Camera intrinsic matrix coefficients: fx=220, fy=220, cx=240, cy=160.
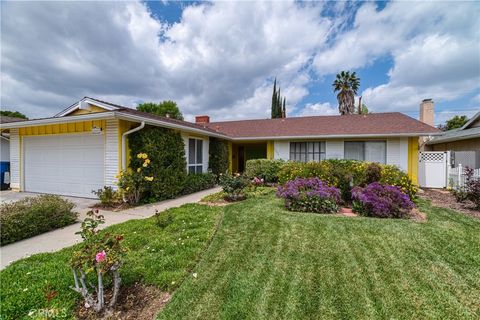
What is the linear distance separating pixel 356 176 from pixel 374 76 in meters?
11.3

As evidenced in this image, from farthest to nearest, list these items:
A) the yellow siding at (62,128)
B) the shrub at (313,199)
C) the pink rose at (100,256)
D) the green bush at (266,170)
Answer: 1. the green bush at (266,170)
2. the yellow siding at (62,128)
3. the shrub at (313,199)
4. the pink rose at (100,256)

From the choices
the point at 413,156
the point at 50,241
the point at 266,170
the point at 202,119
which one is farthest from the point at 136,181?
the point at 413,156

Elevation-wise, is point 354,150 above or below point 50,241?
above

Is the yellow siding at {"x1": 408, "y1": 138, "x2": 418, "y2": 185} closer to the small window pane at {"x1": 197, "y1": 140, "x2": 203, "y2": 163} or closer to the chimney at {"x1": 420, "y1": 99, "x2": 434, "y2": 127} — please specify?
the chimney at {"x1": 420, "y1": 99, "x2": 434, "y2": 127}

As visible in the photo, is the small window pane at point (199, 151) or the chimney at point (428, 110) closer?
the small window pane at point (199, 151)

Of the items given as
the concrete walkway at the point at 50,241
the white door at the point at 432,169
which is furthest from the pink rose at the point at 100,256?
the white door at the point at 432,169

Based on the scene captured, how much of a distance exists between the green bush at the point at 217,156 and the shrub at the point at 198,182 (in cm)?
89

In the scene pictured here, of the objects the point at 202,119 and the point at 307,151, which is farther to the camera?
the point at 202,119

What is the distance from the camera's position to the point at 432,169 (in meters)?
11.8

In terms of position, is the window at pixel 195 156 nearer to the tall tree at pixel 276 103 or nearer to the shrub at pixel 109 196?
the shrub at pixel 109 196

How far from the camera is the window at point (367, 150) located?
40.3ft

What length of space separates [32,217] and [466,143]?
2111 centimetres

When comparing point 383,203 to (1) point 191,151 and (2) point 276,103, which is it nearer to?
(1) point 191,151

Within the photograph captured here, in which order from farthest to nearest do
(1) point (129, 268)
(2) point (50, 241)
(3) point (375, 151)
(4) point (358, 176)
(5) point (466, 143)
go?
(5) point (466, 143) → (3) point (375, 151) → (4) point (358, 176) → (2) point (50, 241) → (1) point (129, 268)
